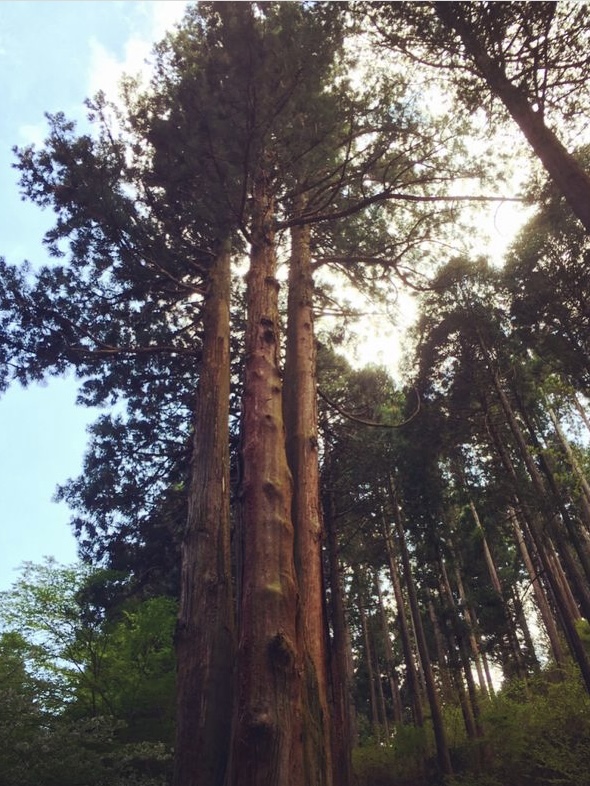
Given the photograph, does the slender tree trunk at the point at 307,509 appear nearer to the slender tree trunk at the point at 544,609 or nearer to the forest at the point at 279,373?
the forest at the point at 279,373

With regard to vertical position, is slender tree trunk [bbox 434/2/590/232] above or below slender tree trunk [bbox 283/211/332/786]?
above

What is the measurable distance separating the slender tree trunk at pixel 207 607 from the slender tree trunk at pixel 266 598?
2.90 ft

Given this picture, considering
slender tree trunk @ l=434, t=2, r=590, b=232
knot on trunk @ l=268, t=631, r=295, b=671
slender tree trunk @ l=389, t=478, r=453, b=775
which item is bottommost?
knot on trunk @ l=268, t=631, r=295, b=671

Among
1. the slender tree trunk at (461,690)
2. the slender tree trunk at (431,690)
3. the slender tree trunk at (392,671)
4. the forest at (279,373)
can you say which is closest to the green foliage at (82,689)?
the forest at (279,373)

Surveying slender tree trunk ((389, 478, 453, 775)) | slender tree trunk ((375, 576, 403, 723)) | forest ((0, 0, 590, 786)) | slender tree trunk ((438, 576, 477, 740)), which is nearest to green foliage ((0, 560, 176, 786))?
forest ((0, 0, 590, 786))

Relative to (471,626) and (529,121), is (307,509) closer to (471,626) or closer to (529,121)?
(529,121)

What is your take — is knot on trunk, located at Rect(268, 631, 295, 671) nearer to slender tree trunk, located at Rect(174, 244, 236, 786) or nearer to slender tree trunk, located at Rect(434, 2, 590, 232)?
slender tree trunk, located at Rect(174, 244, 236, 786)

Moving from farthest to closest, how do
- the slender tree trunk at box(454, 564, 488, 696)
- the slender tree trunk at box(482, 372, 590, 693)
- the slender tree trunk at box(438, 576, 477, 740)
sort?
the slender tree trunk at box(454, 564, 488, 696)
the slender tree trunk at box(438, 576, 477, 740)
the slender tree trunk at box(482, 372, 590, 693)

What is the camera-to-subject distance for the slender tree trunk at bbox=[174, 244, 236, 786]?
292 centimetres

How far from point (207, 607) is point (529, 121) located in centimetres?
576

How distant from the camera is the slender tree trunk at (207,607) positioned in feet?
9.59

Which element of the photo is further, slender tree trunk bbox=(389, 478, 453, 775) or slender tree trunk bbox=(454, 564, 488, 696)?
slender tree trunk bbox=(454, 564, 488, 696)

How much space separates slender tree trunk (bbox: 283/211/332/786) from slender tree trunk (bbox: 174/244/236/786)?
2.50 ft

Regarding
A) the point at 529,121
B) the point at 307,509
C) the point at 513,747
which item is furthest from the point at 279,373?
the point at 513,747
